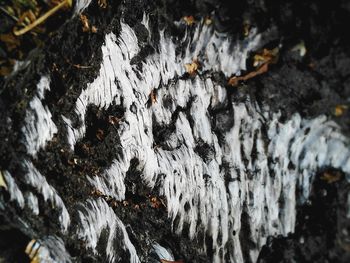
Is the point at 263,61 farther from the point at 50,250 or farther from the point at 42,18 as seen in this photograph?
the point at 50,250

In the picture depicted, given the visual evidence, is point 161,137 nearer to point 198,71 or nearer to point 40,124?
point 198,71

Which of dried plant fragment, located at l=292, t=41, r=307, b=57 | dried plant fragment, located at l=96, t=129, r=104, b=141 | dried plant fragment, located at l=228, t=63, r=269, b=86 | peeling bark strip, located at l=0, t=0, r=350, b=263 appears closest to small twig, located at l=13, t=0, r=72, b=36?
peeling bark strip, located at l=0, t=0, r=350, b=263

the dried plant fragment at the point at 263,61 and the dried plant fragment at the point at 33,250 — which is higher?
the dried plant fragment at the point at 263,61

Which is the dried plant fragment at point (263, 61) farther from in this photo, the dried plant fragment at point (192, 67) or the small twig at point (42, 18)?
the small twig at point (42, 18)

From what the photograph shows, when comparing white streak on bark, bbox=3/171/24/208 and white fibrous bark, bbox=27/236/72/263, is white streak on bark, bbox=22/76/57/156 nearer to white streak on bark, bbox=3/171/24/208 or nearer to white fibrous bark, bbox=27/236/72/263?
white streak on bark, bbox=3/171/24/208

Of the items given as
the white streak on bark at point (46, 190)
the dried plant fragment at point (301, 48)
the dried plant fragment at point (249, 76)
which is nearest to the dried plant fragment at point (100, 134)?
the white streak on bark at point (46, 190)

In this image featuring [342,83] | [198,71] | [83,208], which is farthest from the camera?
[83,208]

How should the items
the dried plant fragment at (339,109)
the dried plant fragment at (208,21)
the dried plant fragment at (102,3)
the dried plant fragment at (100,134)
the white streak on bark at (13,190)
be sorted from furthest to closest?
the white streak on bark at (13,190) < the dried plant fragment at (100,134) < the dried plant fragment at (102,3) < the dried plant fragment at (208,21) < the dried plant fragment at (339,109)

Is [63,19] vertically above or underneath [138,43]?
above

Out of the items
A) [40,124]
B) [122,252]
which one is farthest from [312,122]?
[40,124]
